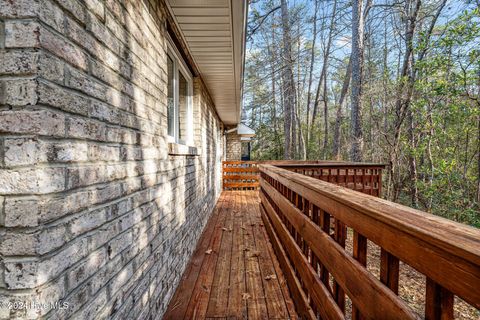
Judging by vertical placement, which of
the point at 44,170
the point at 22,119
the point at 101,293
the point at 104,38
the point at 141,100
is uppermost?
the point at 104,38

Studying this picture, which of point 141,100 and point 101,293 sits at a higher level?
point 141,100

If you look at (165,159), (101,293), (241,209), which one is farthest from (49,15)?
(241,209)

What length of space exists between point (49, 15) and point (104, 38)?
381mm

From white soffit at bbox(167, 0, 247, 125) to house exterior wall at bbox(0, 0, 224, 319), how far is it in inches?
23.5

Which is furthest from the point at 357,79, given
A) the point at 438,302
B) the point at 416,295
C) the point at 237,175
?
the point at 438,302

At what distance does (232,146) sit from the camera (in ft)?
40.1

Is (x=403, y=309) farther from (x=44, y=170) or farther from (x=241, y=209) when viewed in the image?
(x=241, y=209)

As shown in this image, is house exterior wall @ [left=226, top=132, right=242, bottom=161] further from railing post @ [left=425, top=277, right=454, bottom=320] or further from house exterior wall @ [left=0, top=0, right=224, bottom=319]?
railing post @ [left=425, top=277, right=454, bottom=320]

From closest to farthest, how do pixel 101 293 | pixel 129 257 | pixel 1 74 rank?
pixel 1 74
pixel 101 293
pixel 129 257

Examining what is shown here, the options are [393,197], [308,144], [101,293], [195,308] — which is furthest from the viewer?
[308,144]

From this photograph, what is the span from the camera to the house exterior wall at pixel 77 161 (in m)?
0.84

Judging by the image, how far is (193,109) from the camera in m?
4.13

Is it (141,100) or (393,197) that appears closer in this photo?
(141,100)

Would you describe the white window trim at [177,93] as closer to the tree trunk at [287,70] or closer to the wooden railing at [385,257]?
the wooden railing at [385,257]
